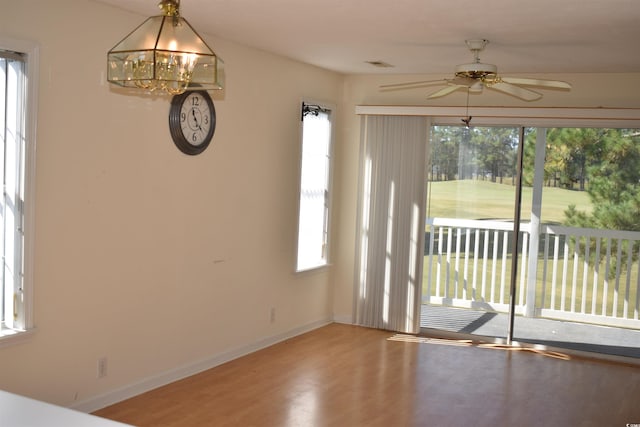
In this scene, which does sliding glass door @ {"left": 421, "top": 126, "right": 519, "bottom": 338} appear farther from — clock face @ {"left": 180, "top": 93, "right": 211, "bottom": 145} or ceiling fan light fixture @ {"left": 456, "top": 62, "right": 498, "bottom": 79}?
clock face @ {"left": 180, "top": 93, "right": 211, "bottom": 145}

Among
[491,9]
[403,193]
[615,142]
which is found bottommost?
[403,193]

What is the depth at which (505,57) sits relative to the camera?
5656 mm

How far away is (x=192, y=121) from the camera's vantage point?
5164mm

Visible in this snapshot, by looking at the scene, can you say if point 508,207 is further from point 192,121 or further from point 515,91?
point 192,121

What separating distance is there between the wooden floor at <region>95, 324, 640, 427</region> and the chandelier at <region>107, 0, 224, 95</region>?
2.70m

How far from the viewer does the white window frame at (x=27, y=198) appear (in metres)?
3.87

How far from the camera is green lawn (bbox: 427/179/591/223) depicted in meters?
6.55

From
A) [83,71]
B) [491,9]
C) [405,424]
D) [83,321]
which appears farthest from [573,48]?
[83,321]

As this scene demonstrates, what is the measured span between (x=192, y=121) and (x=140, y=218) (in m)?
0.84

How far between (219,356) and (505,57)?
10.6 ft

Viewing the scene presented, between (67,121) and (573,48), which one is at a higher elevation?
(573,48)

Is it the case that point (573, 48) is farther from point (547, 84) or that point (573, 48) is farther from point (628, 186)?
point (628, 186)

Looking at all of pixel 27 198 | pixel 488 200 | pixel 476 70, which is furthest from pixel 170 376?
pixel 488 200

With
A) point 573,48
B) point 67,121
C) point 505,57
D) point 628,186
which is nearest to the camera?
point 67,121
